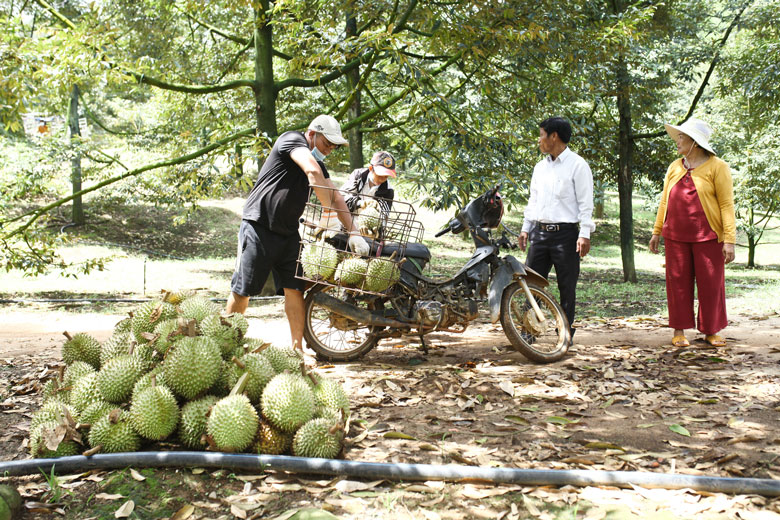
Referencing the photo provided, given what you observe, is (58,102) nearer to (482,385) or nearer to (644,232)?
(482,385)

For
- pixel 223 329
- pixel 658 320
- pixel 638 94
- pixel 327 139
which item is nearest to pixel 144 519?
pixel 223 329

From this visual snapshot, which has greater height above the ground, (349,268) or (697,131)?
(697,131)

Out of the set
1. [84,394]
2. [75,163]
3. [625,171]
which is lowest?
[84,394]

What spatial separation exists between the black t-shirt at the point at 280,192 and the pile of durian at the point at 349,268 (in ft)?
1.09

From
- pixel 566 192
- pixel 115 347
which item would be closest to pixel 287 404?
pixel 115 347

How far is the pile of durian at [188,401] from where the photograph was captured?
3.08 meters

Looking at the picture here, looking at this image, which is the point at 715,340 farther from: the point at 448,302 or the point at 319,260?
the point at 319,260

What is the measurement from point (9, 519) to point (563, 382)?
3.68 meters

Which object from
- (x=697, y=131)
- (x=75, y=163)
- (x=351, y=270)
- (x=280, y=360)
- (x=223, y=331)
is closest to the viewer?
(x=223, y=331)

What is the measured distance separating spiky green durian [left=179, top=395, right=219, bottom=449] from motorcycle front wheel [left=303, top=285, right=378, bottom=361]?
2213mm

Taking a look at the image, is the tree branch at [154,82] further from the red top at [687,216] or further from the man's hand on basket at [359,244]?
the red top at [687,216]

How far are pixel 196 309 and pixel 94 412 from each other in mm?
802

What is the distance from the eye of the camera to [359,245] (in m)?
4.86

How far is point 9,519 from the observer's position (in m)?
2.51
